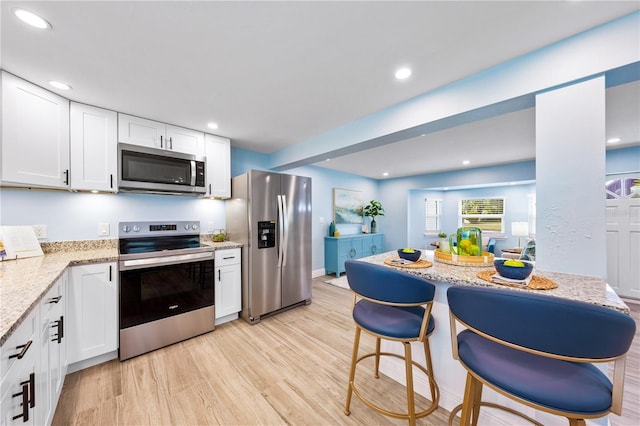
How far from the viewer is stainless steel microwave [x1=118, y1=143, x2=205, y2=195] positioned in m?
2.32

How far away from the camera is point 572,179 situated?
4.62 feet

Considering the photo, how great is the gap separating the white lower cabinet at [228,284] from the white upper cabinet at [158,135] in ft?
4.37

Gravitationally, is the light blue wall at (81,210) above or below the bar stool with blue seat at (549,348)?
above

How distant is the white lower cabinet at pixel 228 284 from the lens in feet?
8.84

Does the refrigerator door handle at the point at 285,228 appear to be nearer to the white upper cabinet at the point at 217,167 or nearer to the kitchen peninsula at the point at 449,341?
the white upper cabinet at the point at 217,167

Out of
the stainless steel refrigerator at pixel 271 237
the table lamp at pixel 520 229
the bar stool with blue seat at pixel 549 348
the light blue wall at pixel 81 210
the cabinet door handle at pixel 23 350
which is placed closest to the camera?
the bar stool with blue seat at pixel 549 348

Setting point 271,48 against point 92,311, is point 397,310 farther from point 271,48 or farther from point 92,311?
point 92,311

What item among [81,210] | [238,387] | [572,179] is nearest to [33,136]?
[81,210]

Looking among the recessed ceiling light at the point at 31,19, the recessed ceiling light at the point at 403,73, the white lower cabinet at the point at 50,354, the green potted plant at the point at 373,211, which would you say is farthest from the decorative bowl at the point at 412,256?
the green potted plant at the point at 373,211

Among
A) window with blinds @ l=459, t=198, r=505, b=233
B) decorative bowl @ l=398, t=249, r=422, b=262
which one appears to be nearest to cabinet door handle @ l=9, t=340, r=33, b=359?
decorative bowl @ l=398, t=249, r=422, b=262

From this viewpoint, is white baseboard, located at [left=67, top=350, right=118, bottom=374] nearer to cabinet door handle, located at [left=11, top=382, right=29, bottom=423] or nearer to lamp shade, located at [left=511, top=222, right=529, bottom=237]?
cabinet door handle, located at [left=11, top=382, right=29, bottom=423]

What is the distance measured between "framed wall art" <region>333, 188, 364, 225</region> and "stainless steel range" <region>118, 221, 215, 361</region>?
3.24 meters

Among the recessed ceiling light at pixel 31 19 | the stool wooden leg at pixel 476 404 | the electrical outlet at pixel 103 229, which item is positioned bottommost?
the stool wooden leg at pixel 476 404

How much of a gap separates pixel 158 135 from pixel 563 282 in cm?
362
